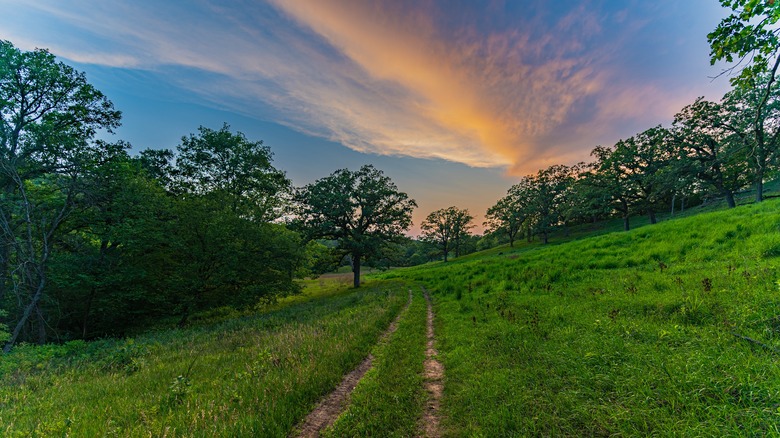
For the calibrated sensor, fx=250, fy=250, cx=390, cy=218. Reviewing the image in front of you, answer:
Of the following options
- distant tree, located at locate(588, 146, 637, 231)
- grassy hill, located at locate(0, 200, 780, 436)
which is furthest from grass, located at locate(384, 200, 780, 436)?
distant tree, located at locate(588, 146, 637, 231)

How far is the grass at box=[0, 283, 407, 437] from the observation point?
426 cm

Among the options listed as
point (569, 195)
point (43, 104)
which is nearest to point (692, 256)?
point (43, 104)

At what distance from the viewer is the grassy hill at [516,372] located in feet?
11.6

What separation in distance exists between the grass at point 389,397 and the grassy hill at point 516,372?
0.11ft

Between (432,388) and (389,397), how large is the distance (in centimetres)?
104

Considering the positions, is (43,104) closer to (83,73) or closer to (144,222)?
(83,73)

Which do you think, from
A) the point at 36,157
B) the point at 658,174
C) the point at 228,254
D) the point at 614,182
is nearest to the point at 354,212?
the point at 228,254

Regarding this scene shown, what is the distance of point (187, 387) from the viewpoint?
217 inches

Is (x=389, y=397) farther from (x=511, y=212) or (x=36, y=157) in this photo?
(x=511, y=212)

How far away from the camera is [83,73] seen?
1702cm

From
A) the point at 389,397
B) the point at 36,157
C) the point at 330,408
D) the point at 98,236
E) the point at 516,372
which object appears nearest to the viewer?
the point at 330,408

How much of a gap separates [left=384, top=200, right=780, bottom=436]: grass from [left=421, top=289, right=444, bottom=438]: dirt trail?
0.20 meters

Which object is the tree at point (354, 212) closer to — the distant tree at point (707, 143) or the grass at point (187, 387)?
the grass at point (187, 387)

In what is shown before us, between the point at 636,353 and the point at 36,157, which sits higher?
the point at 36,157
